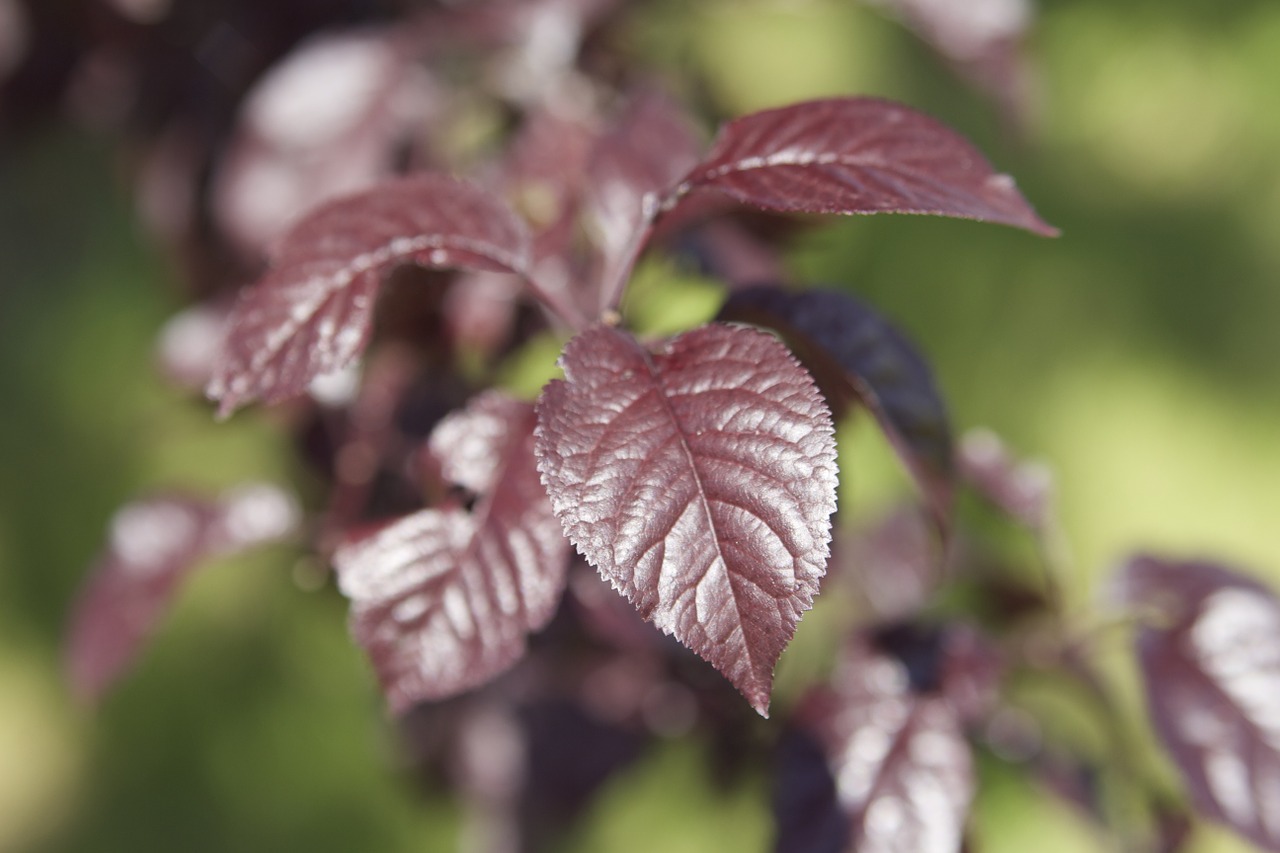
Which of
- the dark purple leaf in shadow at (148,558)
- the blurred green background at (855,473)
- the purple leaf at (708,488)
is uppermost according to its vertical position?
the purple leaf at (708,488)

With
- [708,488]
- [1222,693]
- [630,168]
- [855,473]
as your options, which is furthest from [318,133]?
[855,473]

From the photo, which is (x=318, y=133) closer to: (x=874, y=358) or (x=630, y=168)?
(x=630, y=168)

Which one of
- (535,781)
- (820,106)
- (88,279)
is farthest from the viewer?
(88,279)

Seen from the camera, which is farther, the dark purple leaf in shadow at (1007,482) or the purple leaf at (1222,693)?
the dark purple leaf in shadow at (1007,482)

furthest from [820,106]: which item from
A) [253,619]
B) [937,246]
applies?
[253,619]

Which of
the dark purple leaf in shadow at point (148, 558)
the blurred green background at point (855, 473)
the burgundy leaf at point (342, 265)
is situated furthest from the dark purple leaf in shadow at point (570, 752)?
the burgundy leaf at point (342, 265)

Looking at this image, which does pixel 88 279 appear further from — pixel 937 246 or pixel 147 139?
pixel 937 246

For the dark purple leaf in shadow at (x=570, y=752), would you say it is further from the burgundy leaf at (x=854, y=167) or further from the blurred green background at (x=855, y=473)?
the burgundy leaf at (x=854, y=167)
